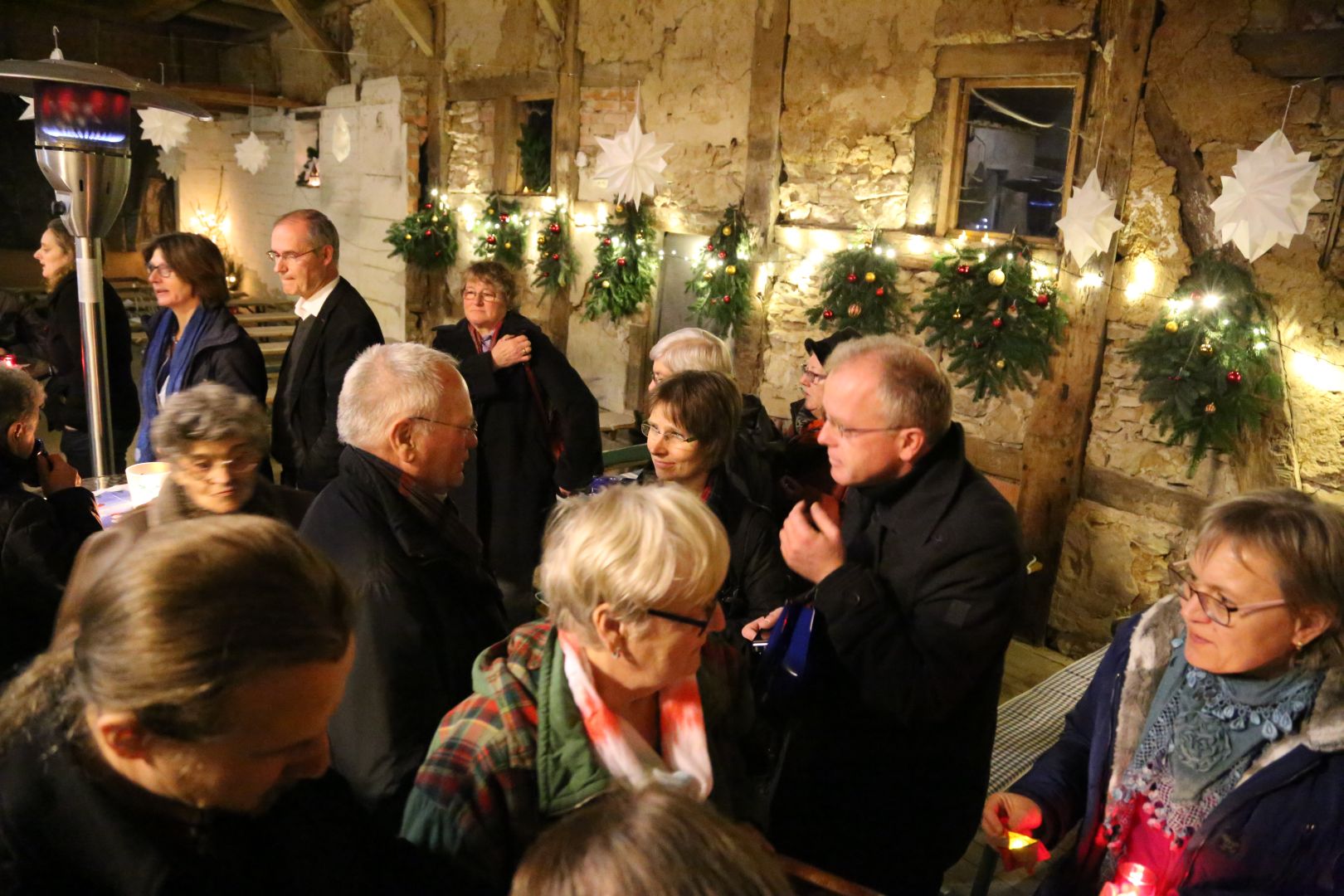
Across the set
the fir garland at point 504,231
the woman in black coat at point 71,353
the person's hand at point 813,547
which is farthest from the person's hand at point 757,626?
the fir garland at point 504,231

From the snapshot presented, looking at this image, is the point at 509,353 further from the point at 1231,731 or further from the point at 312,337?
the point at 1231,731

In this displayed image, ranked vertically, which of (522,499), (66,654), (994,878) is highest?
(66,654)

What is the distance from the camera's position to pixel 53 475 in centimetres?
264

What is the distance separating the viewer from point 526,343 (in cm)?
377

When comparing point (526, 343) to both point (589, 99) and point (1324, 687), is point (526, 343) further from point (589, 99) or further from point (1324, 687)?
point (589, 99)

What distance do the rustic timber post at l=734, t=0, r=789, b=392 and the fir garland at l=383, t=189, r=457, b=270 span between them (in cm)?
417

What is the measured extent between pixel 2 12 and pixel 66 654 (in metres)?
14.2

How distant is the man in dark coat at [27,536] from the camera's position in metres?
2.15

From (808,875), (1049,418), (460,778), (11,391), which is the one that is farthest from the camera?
(1049,418)

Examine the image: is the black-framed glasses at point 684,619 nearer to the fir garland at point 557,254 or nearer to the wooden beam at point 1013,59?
the wooden beam at point 1013,59

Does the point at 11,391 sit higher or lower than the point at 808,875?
higher

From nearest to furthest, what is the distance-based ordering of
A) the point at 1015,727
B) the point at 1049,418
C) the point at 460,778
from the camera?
the point at 460,778
the point at 1015,727
the point at 1049,418

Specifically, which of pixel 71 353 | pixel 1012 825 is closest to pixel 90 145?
pixel 71 353

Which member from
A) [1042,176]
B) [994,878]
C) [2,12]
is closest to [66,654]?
[994,878]
